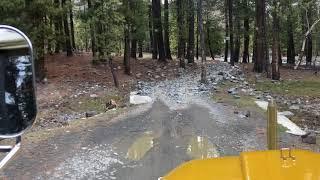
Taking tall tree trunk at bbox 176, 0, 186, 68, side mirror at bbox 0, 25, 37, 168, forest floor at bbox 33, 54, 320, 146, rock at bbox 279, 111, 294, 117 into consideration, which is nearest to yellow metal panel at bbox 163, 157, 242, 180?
side mirror at bbox 0, 25, 37, 168

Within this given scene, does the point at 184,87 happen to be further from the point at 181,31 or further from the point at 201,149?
the point at 201,149

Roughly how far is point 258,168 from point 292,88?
23.4m

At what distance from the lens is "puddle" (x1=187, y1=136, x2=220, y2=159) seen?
447 inches

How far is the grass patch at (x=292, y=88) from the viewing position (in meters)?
24.2

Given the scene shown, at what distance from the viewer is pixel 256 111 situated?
58.6 feet

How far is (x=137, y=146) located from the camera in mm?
12430

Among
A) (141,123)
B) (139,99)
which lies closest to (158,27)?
(139,99)

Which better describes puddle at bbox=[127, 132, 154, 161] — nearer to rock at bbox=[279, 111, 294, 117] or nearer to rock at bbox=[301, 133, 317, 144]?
rock at bbox=[301, 133, 317, 144]

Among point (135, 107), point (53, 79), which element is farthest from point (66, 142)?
point (53, 79)

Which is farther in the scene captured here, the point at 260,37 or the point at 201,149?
the point at 260,37

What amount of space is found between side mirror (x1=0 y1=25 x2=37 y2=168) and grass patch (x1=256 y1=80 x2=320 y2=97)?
869 inches

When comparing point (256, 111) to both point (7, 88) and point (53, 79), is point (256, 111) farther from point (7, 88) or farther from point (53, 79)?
point (7, 88)

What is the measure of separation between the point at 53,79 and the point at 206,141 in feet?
49.1

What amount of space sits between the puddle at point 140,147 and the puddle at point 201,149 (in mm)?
1018
